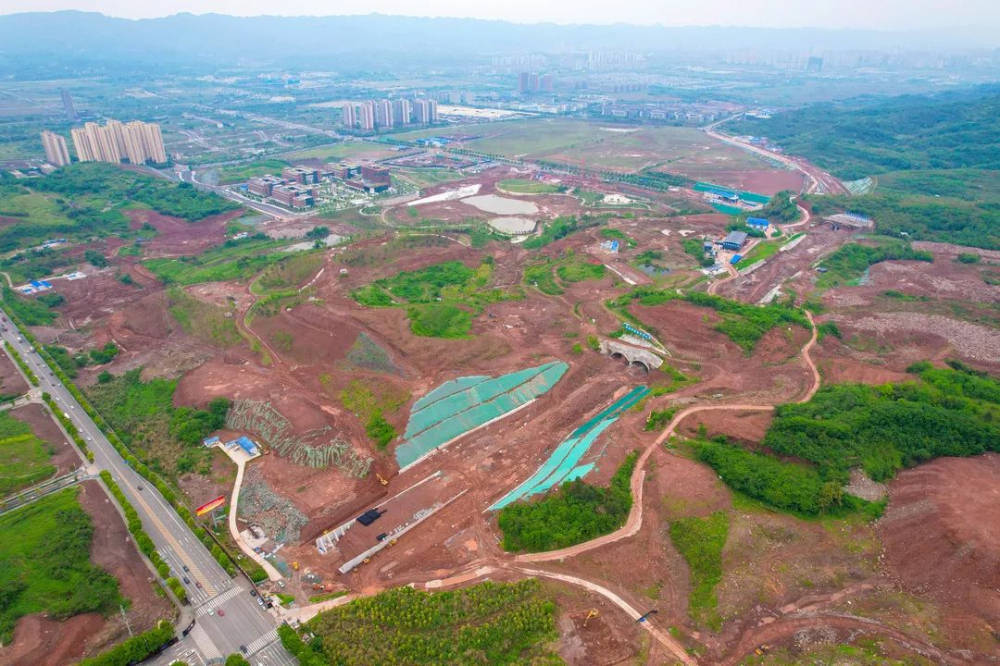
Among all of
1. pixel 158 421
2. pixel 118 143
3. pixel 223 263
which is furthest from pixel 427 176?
pixel 158 421

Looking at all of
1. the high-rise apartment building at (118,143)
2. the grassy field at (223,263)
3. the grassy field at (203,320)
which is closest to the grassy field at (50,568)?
the grassy field at (203,320)

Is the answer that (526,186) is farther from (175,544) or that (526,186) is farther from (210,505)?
(175,544)

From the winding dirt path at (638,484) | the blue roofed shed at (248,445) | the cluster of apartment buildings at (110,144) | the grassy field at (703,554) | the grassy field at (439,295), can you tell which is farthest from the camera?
the cluster of apartment buildings at (110,144)

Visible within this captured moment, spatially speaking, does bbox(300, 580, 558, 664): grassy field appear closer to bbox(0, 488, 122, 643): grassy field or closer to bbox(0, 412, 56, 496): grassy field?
bbox(0, 488, 122, 643): grassy field

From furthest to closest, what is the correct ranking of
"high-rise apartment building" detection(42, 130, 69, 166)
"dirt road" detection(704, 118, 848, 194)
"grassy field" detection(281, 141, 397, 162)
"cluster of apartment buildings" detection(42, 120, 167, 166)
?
"grassy field" detection(281, 141, 397, 162), "cluster of apartment buildings" detection(42, 120, 167, 166), "high-rise apartment building" detection(42, 130, 69, 166), "dirt road" detection(704, 118, 848, 194)

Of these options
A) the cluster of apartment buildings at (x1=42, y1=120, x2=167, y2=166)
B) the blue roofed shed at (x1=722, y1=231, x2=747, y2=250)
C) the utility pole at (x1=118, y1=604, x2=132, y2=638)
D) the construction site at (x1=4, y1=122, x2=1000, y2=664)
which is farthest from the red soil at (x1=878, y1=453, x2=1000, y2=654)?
the cluster of apartment buildings at (x1=42, y1=120, x2=167, y2=166)

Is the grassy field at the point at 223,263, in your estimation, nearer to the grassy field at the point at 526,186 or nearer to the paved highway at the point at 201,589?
the paved highway at the point at 201,589

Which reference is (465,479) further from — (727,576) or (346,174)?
Answer: (346,174)
